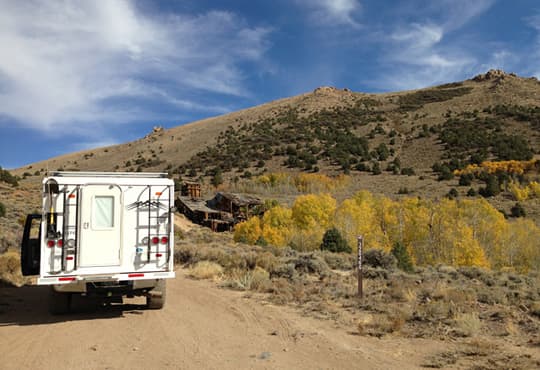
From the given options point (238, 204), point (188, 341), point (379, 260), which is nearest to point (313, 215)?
point (379, 260)

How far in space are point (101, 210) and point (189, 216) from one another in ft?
121

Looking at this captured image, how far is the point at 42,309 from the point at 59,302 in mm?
1148

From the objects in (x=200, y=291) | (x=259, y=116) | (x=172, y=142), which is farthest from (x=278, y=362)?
(x=259, y=116)

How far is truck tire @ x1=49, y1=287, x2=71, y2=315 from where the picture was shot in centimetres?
848

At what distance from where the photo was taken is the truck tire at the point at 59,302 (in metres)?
8.48

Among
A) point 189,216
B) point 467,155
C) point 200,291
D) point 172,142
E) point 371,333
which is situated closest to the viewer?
point 371,333

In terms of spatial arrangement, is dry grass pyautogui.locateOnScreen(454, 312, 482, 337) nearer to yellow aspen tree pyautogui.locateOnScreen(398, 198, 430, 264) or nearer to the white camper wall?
the white camper wall

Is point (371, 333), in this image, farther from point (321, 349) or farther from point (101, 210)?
point (101, 210)

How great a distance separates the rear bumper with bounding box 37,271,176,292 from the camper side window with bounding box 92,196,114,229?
90cm

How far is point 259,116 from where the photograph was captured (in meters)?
103

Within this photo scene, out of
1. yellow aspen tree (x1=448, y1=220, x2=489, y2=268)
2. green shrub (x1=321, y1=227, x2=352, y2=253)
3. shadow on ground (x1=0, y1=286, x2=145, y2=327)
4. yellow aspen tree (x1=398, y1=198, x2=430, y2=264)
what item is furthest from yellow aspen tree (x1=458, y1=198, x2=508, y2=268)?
shadow on ground (x1=0, y1=286, x2=145, y2=327)

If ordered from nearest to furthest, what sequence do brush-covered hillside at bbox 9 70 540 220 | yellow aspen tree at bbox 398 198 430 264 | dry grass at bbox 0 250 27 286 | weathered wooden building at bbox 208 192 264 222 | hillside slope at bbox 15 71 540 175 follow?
dry grass at bbox 0 250 27 286, yellow aspen tree at bbox 398 198 430 264, weathered wooden building at bbox 208 192 264 222, brush-covered hillside at bbox 9 70 540 220, hillside slope at bbox 15 71 540 175

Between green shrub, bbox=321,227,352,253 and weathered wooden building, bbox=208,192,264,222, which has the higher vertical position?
weathered wooden building, bbox=208,192,264,222

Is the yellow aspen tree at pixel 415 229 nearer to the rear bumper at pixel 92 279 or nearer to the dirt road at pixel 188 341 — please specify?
the dirt road at pixel 188 341
